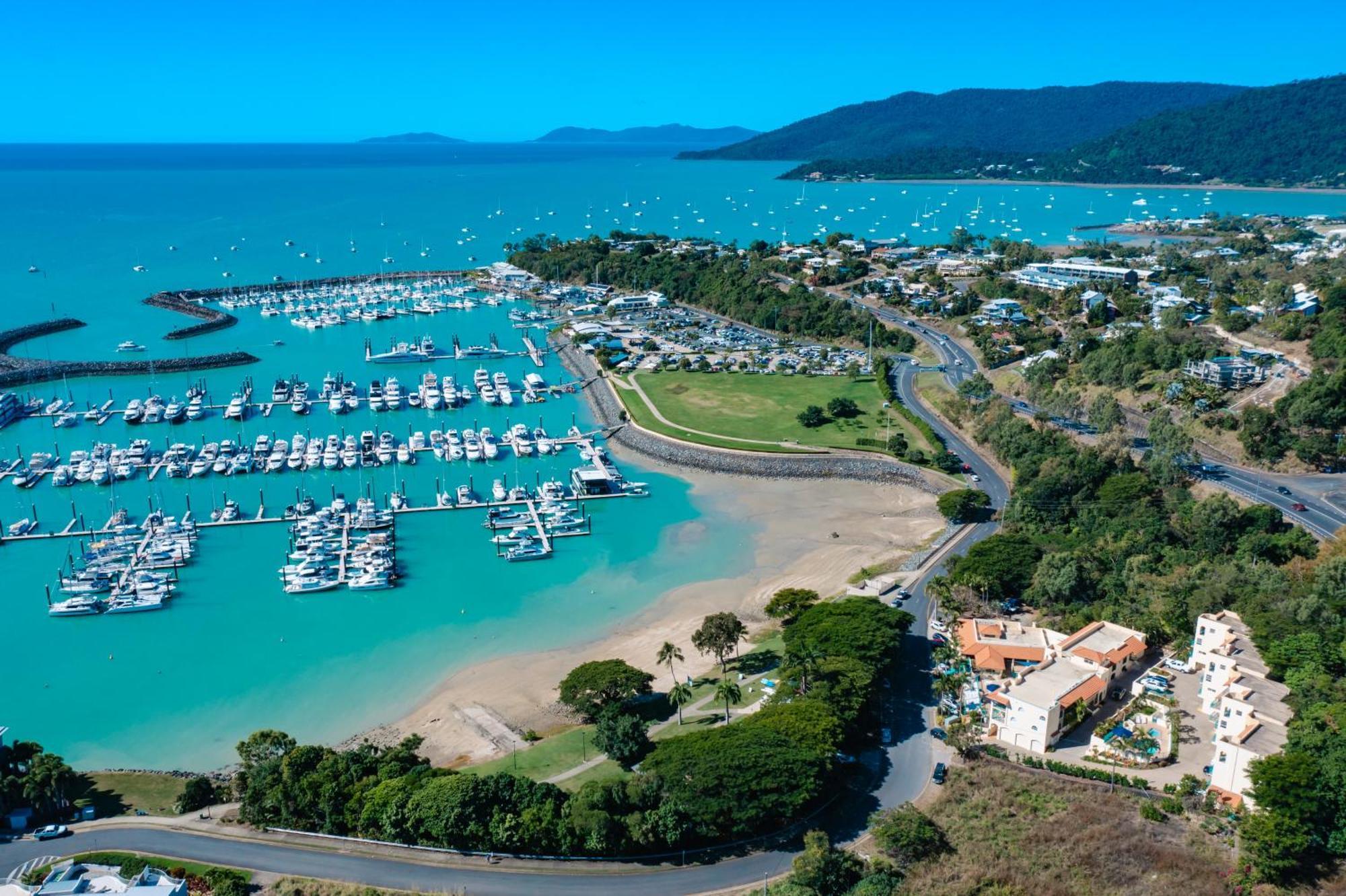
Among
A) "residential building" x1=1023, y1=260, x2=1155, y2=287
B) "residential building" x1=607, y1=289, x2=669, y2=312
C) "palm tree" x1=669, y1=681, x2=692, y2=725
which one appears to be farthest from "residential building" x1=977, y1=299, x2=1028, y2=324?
"palm tree" x1=669, y1=681, x2=692, y2=725

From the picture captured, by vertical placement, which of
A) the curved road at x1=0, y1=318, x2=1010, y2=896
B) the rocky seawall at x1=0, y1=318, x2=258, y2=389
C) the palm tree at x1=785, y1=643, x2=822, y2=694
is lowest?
the curved road at x1=0, y1=318, x2=1010, y2=896

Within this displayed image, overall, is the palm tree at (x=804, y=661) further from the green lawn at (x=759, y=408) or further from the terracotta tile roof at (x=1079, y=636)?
the green lawn at (x=759, y=408)

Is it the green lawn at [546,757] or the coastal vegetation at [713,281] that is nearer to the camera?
the green lawn at [546,757]

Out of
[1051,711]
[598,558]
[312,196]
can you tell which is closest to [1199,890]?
[1051,711]

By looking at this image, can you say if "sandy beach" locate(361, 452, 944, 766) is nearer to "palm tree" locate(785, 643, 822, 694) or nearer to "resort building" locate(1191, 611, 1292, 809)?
"palm tree" locate(785, 643, 822, 694)

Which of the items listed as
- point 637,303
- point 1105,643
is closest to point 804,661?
point 1105,643

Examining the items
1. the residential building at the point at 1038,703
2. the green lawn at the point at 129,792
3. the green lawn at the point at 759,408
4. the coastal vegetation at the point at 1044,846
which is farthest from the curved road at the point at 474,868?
the green lawn at the point at 759,408

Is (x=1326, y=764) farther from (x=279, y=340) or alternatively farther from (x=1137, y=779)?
(x=279, y=340)
